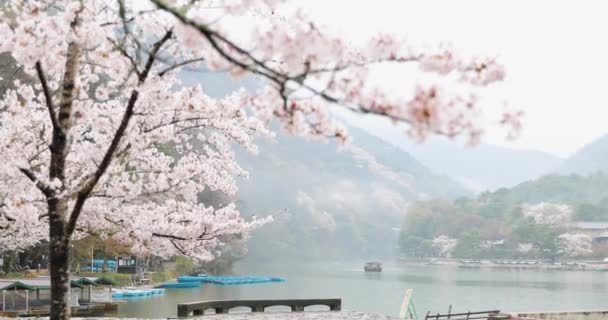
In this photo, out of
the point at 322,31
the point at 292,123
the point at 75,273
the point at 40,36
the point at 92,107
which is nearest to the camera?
the point at 322,31

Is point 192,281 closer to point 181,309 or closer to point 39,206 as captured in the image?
point 181,309

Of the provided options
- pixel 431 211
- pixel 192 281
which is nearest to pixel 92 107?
pixel 192 281

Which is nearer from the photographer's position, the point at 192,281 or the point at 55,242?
the point at 55,242

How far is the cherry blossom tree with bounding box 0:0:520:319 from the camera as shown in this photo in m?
4.86

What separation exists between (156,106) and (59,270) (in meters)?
2.52

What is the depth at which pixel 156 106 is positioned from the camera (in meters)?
9.30

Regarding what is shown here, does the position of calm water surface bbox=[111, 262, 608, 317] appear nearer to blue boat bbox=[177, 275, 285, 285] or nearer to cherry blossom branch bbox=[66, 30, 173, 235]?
blue boat bbox=[177, 275, 285, 285]

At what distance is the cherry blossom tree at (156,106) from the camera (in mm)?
4859

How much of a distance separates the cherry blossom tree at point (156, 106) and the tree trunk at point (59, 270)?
0.01 meters

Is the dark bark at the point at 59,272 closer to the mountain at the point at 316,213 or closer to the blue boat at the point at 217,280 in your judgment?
the blue boat at the point at 217,280

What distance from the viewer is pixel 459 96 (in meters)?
4.62

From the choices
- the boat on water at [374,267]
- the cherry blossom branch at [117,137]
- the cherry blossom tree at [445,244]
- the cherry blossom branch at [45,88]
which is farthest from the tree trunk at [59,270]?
the cherry blossom tree at [445,244]

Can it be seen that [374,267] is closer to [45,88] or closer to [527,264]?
[527,264]

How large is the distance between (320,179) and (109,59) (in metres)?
191
